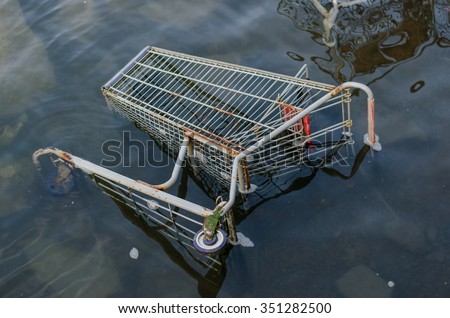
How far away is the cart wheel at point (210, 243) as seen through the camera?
4.82 meters

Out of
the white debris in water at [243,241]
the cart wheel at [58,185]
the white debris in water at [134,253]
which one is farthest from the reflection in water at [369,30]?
the cart wheel at [58,185]

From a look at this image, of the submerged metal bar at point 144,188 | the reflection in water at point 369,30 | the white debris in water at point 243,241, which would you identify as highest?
the submerged metal bar at point 144,188

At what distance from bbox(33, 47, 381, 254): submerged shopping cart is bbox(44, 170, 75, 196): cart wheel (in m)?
0.01

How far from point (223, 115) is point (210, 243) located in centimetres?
222

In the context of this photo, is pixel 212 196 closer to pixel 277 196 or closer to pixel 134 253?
pixel 277 196

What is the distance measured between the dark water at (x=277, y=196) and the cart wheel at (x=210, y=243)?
68cm

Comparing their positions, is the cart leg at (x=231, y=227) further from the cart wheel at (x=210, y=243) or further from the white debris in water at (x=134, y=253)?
the white debris in water at (x=134, y=253)

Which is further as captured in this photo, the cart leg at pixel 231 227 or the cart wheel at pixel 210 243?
the cart leg at pixel 231 227

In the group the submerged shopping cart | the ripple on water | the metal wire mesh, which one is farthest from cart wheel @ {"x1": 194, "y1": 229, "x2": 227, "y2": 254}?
the ripple on water

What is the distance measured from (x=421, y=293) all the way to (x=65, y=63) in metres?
6.23

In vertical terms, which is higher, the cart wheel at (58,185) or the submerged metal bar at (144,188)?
the submerged metal bar at (144,188)

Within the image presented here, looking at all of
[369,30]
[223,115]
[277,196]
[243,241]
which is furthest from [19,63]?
[369,30]

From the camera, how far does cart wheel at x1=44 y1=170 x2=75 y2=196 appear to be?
20.7 ft

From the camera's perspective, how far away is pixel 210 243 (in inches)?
191
